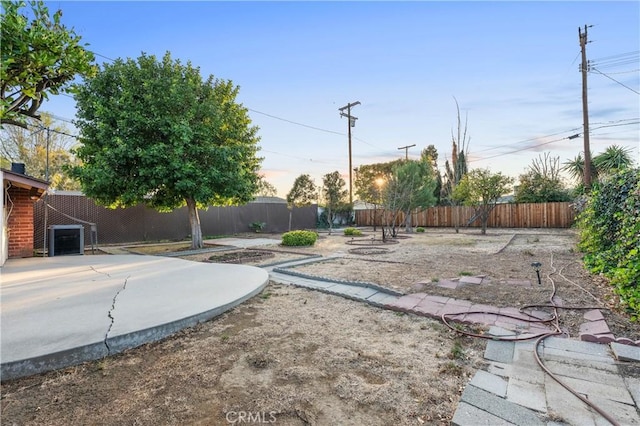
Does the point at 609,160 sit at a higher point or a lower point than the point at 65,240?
higher

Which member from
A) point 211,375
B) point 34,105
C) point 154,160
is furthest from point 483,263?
point 154,160

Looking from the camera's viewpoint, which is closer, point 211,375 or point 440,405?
point 440,405

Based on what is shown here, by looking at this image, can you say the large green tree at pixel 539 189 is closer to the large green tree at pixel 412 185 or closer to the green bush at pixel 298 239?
the large green tree at pixel 412 185

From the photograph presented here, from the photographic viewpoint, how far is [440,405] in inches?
62.1

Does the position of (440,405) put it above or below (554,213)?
below

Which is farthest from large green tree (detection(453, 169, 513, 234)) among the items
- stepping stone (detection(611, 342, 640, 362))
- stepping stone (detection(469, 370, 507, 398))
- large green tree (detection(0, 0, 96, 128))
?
large green tree (detection(0, 0, 96, 128))

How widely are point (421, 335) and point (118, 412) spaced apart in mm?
2178

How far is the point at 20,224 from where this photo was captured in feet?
22.0

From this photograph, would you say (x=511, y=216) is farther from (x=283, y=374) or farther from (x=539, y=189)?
(x=283, y=374)

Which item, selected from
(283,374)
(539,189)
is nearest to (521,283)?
(283,374)

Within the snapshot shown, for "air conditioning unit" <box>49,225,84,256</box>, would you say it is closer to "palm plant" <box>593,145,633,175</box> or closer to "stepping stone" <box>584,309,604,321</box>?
"stepping stone" <box>584,309,604,321</box>

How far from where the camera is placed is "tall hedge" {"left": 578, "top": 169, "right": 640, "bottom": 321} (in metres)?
2.83

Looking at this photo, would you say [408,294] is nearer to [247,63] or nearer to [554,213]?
[247,63]

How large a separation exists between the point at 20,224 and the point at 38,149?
1162 cm
